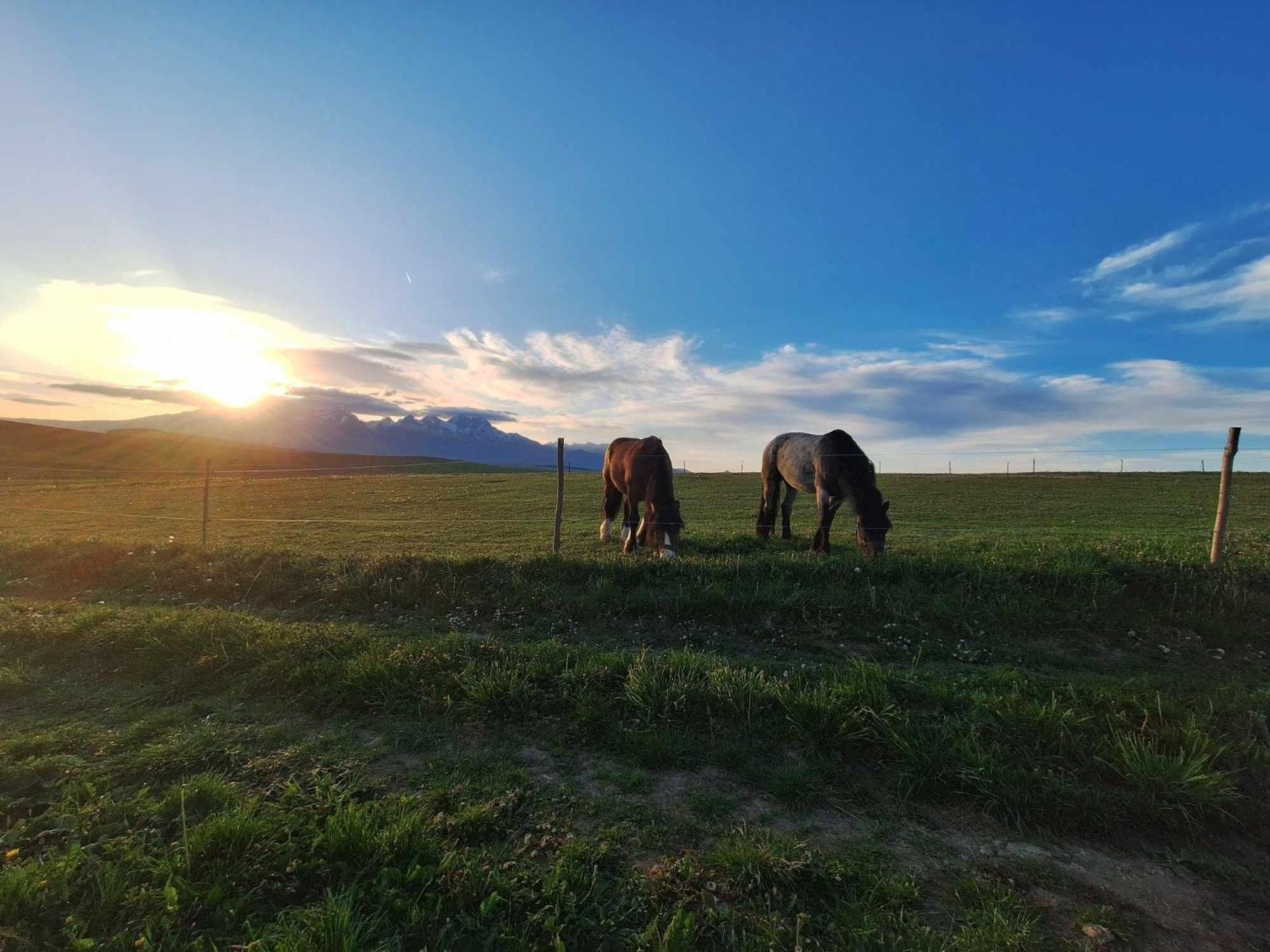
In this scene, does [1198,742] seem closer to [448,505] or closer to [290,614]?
[290,614]

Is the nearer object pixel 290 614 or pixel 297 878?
pixel 297 878

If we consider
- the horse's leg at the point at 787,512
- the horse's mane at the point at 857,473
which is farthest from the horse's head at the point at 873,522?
the horse's leg at the point at 787,512

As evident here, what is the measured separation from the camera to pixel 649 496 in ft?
37.5

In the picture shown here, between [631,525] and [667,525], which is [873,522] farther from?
[631,525]

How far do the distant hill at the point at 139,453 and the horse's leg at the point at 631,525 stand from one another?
4173cm

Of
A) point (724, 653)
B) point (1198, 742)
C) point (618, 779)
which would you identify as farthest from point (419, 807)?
point (1198, 742)

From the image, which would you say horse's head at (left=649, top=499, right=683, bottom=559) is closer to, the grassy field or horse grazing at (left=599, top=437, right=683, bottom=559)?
horse grazing at (left=599, top=437, right=683, bottom=559)

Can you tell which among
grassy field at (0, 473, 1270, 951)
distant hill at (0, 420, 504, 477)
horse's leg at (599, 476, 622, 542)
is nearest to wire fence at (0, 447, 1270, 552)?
horse's leg at (599, 476, 622, 542)

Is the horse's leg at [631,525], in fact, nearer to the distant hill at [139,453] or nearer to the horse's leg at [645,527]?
the horse's leg at [645,527]

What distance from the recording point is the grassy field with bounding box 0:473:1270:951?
108 inches

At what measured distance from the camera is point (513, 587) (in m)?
8.08

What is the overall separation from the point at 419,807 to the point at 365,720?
1466 mm

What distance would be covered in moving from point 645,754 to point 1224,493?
899 centimetres

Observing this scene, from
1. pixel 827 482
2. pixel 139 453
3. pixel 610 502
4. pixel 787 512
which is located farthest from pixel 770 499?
pixel 139 453
